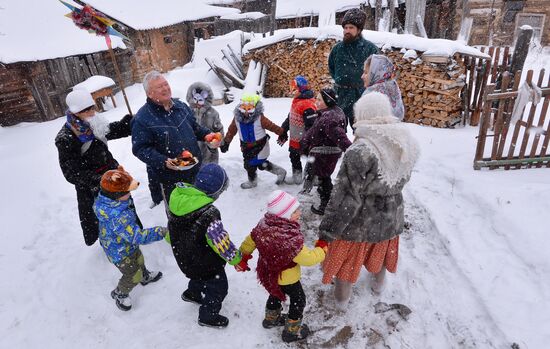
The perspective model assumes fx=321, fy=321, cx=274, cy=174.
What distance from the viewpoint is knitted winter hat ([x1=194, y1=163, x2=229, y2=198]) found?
2.61 metres

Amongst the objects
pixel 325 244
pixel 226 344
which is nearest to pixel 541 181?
pixel 325 244

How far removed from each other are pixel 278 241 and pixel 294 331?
961mm

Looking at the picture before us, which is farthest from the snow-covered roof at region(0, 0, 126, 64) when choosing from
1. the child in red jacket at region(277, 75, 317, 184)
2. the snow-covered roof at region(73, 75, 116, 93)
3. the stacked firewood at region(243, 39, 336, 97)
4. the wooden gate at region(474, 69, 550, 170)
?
the wooden gate at region(474, 69, 550, 170)

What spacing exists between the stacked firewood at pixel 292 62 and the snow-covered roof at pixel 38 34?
8.67m

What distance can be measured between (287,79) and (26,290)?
9331mm

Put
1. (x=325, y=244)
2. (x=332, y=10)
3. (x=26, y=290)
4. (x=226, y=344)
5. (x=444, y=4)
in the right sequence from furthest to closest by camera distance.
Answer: (x=332, y=10) → (x=444, y=4) → (x=26, y=290) → (x=226, y=344) → (x=325, y=244)

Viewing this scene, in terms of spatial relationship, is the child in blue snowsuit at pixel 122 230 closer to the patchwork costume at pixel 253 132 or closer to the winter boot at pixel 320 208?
the patchwork costume at pixel 253 132

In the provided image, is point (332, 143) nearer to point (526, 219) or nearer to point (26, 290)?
point (526, 219)

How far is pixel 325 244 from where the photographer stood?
265 centimetres

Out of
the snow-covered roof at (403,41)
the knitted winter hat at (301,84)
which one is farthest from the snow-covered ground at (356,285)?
the snow-covered roof at (403,41)

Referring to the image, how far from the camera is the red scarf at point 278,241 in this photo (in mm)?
2424

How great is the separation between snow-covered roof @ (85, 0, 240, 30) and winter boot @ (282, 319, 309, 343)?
66.6ft

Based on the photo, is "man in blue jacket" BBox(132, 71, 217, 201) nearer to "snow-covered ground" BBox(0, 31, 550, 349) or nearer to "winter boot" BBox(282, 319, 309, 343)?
"snow-covered ground" BBox(0, 31, 550, 349)

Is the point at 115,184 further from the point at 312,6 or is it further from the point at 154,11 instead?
the point at 154,11
